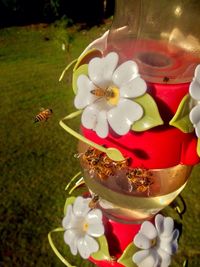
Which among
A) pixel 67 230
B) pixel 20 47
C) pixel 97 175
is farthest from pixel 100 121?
pixel 20 47

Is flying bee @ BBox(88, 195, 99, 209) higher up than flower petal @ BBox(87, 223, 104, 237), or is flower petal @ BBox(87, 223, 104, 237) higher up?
flying bee @ BBox(88, 195, 99, 209)

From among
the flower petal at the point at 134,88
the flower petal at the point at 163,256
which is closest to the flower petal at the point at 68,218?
the flower petal at the point at 163,256

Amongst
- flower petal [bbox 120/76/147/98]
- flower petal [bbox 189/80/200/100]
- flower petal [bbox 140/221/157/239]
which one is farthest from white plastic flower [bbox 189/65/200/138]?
flower petal [bbox 140/221/157/239]

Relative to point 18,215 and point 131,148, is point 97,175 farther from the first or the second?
point 18,215

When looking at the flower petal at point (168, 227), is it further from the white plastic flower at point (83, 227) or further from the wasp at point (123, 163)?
the wasp at point (123, 163)

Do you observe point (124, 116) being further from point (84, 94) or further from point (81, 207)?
point (81, 207)

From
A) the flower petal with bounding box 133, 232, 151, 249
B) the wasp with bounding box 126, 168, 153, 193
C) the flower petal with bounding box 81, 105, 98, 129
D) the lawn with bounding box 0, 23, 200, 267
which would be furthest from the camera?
the lawn with bounding box 0, 23, 200, 267

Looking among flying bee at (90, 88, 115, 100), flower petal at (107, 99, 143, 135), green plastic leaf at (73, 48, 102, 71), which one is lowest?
flower petal at (107, 99, 143, 135)

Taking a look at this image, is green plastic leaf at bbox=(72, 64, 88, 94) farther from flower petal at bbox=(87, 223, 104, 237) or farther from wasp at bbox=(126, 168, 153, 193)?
flower petal at bbox=(87, 223, 104, 237)
